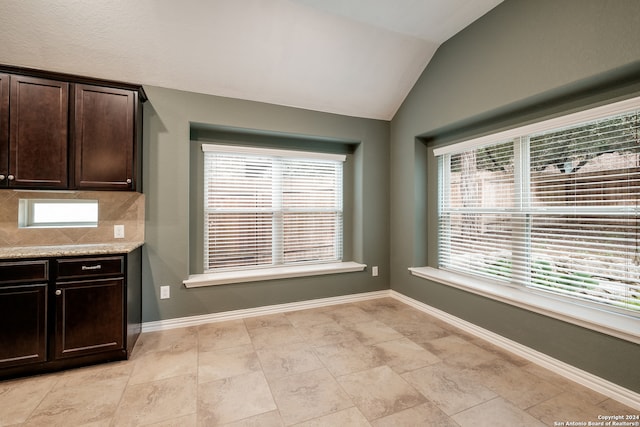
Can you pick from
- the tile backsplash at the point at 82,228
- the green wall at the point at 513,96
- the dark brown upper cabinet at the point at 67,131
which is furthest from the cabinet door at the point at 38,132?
the green wall at the point at 513,96

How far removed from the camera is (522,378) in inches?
80.4

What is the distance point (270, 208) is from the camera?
359 centimetres

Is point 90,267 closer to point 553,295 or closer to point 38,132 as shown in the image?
point 38,132

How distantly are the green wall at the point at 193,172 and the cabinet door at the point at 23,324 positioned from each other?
0.82 meters

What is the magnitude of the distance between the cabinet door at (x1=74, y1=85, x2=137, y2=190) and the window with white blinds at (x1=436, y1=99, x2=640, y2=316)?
131 inches

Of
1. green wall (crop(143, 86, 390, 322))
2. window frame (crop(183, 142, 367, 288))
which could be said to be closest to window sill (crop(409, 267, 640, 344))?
green wall (crop(143, 86, 390, 322))

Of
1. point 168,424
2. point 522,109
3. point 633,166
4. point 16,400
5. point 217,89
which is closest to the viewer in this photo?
point 168,424

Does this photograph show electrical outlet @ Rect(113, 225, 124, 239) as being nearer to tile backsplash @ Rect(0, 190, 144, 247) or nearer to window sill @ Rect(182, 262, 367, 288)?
tile backsplash @ Rect(0, 190, 144, 247)

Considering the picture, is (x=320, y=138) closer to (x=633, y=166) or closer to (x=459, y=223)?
(x=459, y=223)

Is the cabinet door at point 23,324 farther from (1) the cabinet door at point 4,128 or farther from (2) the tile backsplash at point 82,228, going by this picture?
(1) the cabinet door at point 4,128

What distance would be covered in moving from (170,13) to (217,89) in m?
0.75

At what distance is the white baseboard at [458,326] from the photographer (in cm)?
185

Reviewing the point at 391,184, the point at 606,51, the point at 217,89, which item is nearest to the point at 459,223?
the point at 391,184

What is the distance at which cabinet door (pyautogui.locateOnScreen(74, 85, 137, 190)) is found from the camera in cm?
239
